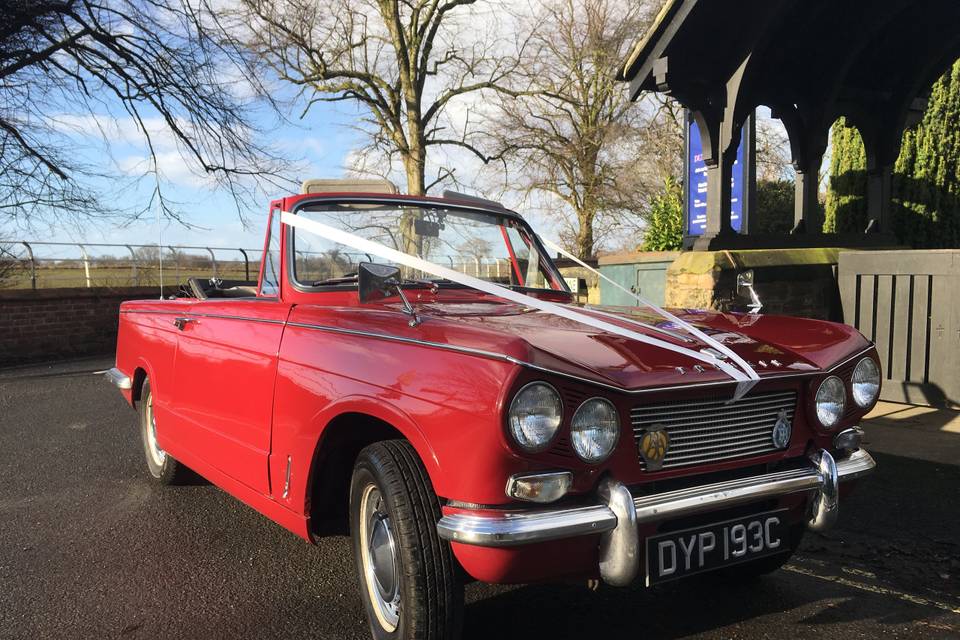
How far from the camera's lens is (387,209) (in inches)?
145

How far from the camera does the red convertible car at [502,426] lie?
2041 mm

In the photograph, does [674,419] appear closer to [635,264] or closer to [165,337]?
[165,337]

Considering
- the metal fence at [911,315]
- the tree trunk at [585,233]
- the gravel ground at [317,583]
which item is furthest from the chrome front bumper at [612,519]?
the tree trunk at [585,233]

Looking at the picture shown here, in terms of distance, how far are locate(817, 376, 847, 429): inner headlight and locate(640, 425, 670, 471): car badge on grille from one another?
2.44 feet

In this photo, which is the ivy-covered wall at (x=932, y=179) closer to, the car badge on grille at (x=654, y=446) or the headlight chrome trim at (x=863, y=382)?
the headlight chrome trim at (x=863, y=382)

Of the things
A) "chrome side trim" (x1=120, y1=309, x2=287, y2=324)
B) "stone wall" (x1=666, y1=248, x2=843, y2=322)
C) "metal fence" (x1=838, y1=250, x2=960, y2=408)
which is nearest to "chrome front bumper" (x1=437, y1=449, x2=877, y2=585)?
"chrome side trim" (x1=120, y1=309, x2=287, y2=324)

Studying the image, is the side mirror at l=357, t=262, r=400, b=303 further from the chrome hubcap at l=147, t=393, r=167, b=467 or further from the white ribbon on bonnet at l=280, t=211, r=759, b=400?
the chrome hubcap at l=147, t=393, r=167, b=467

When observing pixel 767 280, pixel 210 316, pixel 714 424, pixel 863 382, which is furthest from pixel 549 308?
pixel 767 280

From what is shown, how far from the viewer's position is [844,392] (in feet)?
8.86

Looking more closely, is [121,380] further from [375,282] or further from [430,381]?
[430,381]

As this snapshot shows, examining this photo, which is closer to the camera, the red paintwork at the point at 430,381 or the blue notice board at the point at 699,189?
the red paintwork at the point at 430,381

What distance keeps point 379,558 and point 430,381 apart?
0.74m

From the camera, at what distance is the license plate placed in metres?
2.20

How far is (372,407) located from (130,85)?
47.0 feet
